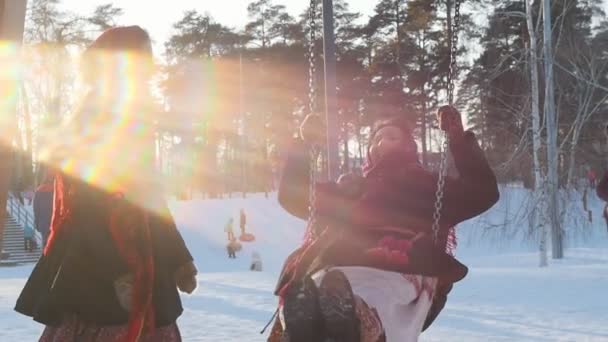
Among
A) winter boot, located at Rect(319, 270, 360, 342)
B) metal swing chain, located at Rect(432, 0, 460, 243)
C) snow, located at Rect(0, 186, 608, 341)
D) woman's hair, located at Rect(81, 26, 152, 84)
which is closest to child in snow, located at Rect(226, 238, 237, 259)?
snow, located at Rect(0, 186, 608, 341)

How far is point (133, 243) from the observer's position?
2.66 metres

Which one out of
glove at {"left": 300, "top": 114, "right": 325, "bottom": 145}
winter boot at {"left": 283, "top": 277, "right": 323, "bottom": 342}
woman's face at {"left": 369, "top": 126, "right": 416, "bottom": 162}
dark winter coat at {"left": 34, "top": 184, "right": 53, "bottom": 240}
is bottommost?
dark winter coat at {"left": 34, "top": 184, "right": 53, "bottom": 240}

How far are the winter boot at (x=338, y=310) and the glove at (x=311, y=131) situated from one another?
3.29 ft

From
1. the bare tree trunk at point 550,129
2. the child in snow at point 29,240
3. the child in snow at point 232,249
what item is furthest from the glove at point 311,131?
the child in snow at point 29,240

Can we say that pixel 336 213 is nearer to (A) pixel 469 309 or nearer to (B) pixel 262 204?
(A) pixel 469 309

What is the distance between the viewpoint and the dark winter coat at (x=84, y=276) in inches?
102

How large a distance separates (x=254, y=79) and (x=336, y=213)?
32143mm

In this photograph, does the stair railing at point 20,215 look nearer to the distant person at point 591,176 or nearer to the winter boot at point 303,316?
the distant person at point 591,176

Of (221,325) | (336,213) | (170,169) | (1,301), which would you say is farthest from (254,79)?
(336,213)

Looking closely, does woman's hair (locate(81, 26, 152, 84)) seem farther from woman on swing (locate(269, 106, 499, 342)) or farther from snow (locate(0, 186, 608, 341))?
snow (locate(0, 186, 608, 341))

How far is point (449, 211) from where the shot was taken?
3146 mm

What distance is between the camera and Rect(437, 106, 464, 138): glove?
324cm

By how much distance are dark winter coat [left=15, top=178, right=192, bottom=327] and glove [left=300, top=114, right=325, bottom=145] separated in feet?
3.58

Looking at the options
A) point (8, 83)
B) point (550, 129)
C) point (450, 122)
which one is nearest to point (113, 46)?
point (8, 83)
